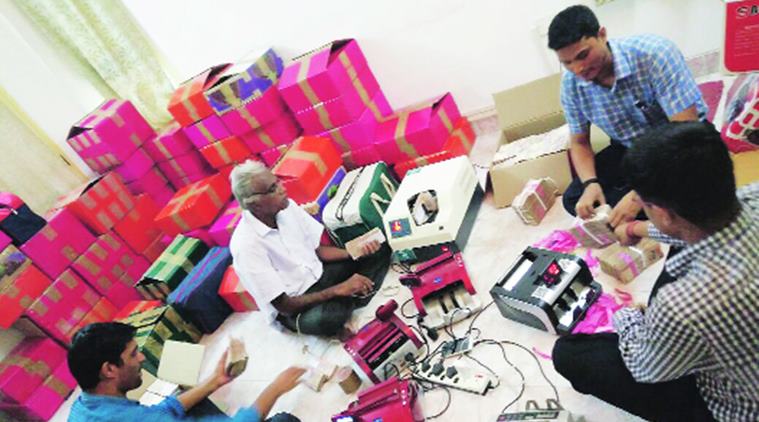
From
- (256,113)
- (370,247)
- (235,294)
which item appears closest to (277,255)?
(370,247)

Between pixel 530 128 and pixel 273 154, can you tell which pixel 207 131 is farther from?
pixel 530 128

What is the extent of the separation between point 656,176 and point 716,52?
2306mm

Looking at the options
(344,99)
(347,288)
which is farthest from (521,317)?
(344,99)

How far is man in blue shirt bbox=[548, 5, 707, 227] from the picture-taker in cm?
165

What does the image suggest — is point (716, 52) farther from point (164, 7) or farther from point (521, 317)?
point (164, 7)

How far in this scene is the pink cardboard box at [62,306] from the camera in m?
2.95

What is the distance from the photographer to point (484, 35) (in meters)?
2.89

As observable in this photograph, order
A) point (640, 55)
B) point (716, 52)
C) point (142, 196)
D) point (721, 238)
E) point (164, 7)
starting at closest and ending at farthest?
point (721, 238)
point (640, 55)
point (716, 52)
point (164, 7)
point (142, 196)

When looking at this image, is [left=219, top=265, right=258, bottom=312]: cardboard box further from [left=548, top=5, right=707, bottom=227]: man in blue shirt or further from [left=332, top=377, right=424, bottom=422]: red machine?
[left=548, top=5, right=707, bottom=227]: man in blue shirt

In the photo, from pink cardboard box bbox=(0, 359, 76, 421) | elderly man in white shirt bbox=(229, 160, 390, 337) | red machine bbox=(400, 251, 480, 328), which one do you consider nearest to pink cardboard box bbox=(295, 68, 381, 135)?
elderly man in white shirt bbox=(229, 160, 390, 337)

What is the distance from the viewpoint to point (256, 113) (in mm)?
3111

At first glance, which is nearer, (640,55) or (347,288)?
(640,55)

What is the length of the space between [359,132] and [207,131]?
1.14 m

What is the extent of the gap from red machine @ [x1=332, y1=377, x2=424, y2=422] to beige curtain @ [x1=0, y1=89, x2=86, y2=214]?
2980 millimetres
